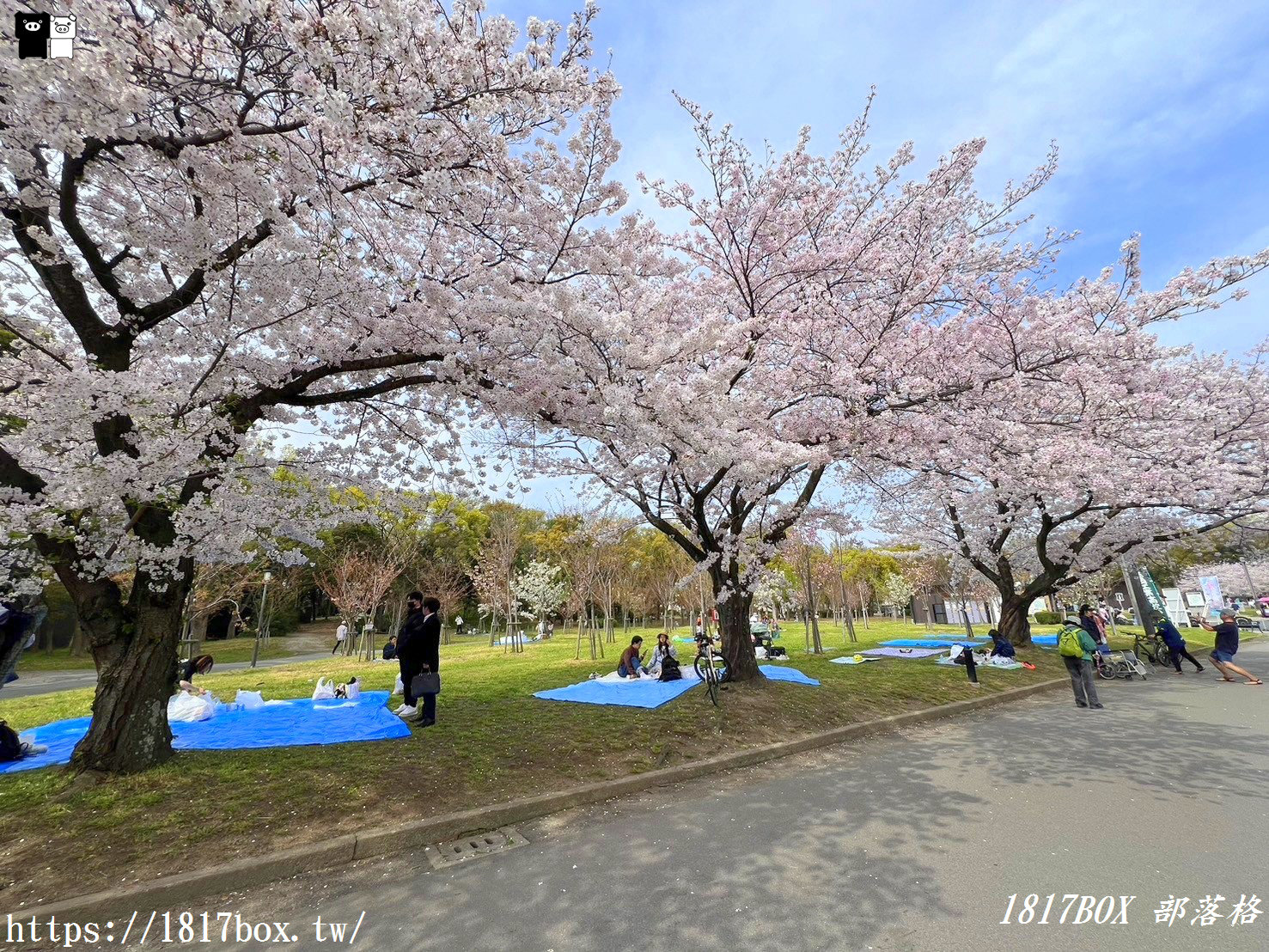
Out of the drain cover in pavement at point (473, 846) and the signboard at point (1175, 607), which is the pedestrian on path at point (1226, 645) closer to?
the drain cover in pavement at point (473, 846)

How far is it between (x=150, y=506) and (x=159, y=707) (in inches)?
72.9

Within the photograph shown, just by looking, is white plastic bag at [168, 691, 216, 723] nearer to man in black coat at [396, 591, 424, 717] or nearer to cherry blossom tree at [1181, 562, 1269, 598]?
man in black coat at [396, 591, 424, 717]

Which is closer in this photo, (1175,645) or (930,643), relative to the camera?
(1175,645)

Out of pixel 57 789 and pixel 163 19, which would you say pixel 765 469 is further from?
pixel 57 789

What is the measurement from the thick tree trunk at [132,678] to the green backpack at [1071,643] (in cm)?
1181

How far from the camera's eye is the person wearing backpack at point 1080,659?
8.59 metres

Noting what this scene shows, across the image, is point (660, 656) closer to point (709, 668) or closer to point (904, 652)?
point (709, 668)

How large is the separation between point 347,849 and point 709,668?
4960mm

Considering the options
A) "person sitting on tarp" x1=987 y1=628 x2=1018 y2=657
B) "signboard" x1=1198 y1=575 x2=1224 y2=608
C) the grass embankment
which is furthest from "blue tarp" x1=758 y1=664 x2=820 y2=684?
"signboard" x1=1198 y1=575 x2=1224 y2=608

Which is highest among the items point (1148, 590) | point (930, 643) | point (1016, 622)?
point (1148, 590)

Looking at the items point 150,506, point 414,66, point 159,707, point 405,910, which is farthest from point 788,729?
point 414,66

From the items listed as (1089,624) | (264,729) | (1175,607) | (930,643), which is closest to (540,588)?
(930,643)

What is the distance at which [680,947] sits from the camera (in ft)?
8.72

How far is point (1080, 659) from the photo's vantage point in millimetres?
8664
